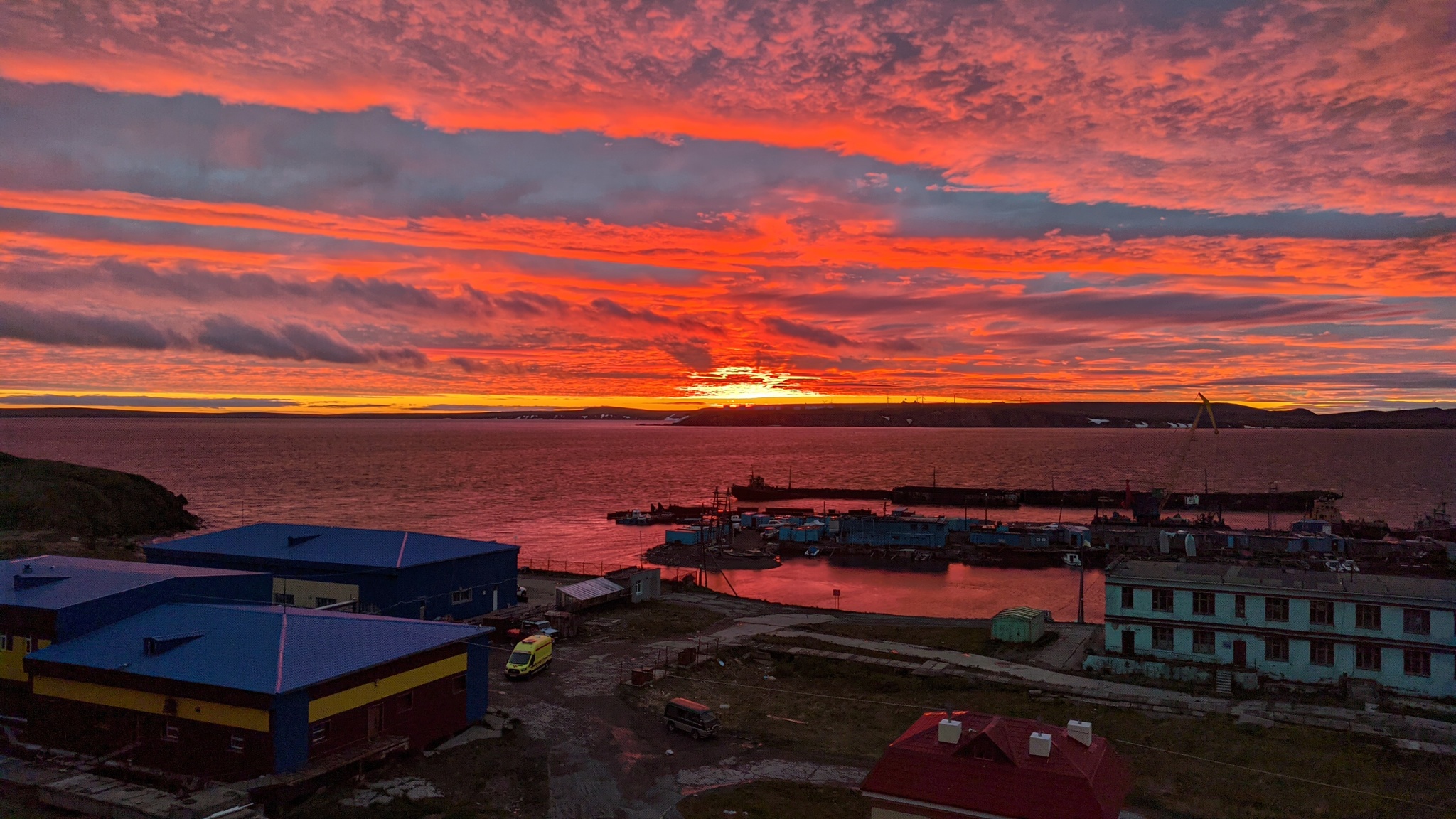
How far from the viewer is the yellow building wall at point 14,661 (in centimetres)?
2759

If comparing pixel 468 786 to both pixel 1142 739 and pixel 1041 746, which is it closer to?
pixel 1041 746

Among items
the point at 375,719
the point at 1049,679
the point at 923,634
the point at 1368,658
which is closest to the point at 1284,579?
the point at 1368,658

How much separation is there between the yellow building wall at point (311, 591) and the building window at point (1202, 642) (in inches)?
1611

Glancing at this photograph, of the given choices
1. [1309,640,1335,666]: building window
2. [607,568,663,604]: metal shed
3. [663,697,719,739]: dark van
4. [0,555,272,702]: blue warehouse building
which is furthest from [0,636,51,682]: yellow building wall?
[1309,640,1335,666]: building window

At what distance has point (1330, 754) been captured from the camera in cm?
2647

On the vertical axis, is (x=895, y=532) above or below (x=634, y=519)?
above

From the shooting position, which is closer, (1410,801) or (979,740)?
(979,740)

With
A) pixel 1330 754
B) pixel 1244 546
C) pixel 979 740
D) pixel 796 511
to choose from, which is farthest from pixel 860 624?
pixel 796 511

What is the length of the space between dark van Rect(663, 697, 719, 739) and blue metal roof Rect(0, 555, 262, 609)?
1924 cm

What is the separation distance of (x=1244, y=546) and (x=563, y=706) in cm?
8216

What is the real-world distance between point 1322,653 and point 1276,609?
238 cm

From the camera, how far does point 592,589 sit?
162 feet

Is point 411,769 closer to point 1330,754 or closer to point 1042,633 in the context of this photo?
point 1330,754

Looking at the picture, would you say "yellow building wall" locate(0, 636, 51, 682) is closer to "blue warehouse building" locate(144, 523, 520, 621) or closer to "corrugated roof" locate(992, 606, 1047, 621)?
"blue warehouse building" locate(144, 523, 520, 621)
